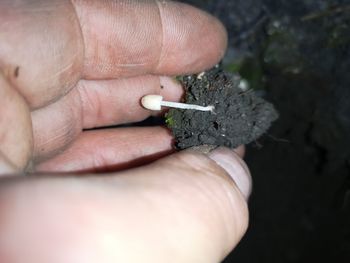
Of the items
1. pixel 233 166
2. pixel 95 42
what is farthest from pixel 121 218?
pixel 95 42

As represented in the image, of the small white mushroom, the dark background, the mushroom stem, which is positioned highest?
the mushroom stem

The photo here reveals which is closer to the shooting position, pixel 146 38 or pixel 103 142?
pixel 146 38

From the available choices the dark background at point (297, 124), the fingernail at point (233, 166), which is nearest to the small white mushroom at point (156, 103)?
the fingernail at point (233, 166)

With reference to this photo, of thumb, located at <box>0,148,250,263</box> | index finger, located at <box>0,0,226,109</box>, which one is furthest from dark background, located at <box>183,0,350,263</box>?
thumb, located at <box>0,148,250,263</box>

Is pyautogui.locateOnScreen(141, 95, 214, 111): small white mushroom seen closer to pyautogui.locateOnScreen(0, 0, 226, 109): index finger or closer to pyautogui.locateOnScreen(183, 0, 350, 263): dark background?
pyautogui.locateOnScreen(0, 0, 226, 109): index finger

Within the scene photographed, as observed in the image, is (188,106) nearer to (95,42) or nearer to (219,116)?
(219,116)

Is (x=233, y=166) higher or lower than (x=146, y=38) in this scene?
lower

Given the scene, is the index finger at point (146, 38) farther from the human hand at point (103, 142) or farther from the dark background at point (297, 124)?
the dark background at point (297, 124)
